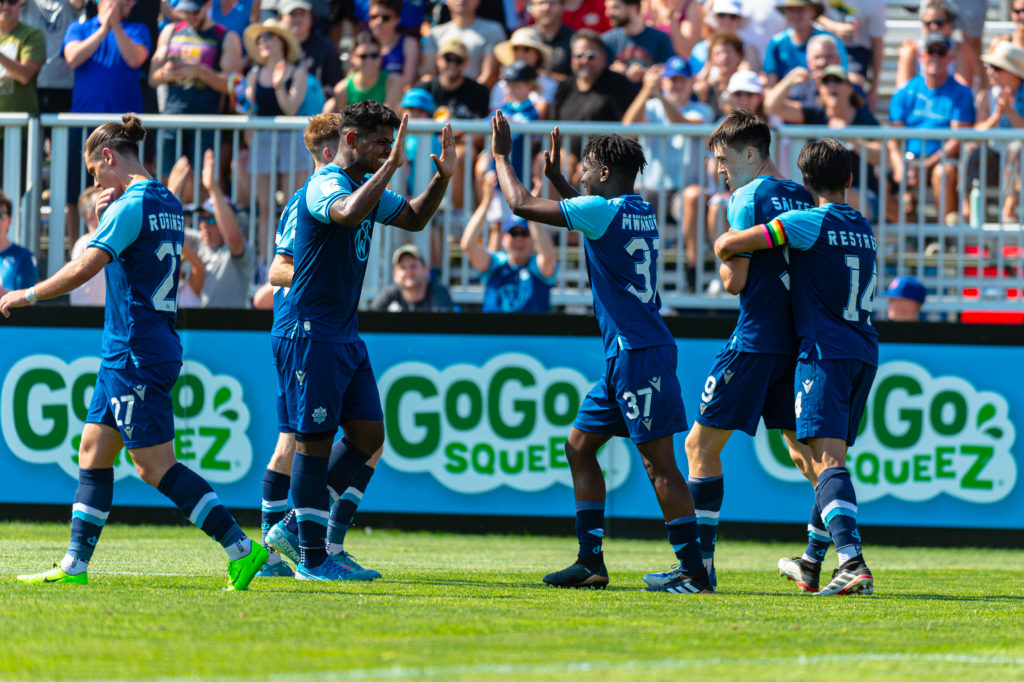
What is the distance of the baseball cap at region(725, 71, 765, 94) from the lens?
12414 millimetres

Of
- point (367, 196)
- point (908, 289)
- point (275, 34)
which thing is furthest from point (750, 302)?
point (275, 34)

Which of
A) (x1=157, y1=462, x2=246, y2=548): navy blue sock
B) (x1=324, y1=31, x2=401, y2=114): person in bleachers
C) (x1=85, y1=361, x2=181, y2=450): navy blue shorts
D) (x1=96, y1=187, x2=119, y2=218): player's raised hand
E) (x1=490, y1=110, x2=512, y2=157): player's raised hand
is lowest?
(x1=157, y1=462, x2=246, y2=548): navy blue sock

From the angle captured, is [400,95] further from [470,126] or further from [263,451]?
[263,451]

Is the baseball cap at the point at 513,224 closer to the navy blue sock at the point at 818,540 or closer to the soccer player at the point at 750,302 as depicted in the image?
the soccer player at the point at 750,302

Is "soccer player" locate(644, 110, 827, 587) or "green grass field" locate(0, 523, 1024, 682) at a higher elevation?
"soccer player" locate(644, 110, 827, 587)

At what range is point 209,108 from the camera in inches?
508

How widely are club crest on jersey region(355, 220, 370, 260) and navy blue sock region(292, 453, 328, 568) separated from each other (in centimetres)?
103

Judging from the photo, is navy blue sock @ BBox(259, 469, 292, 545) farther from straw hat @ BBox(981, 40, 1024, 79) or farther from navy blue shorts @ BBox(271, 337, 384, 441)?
straw hat @ BBox(981, 40, 1024, 79)

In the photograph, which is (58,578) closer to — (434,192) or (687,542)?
(434,192)

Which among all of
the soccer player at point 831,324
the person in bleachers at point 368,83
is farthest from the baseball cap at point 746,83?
the soccer player at point 831,324

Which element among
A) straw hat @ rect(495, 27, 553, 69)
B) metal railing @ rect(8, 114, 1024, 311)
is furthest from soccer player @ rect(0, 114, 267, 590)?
straw hat @ rect(495, 27, 553, 69)

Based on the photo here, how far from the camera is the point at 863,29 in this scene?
14.7 m

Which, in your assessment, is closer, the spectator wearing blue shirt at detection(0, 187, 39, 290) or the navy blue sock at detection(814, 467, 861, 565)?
the navy blue sock at detection(814, 467, 861, 565)

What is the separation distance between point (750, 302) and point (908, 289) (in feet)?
14.3
